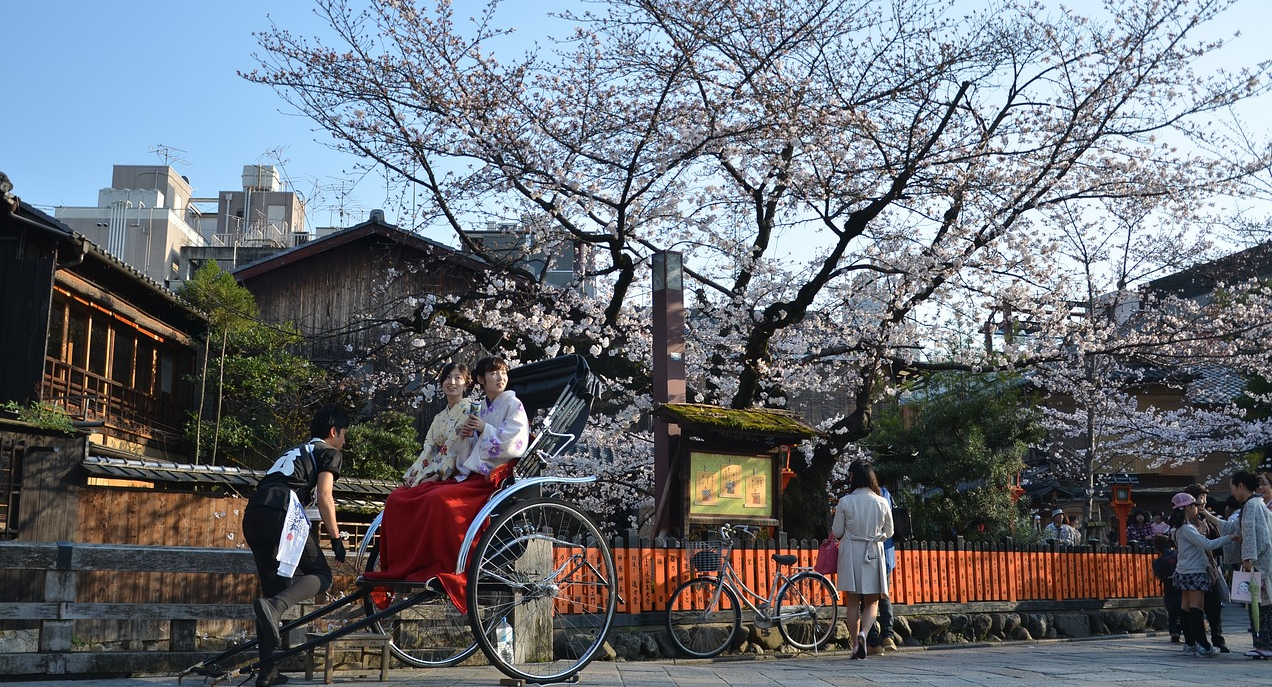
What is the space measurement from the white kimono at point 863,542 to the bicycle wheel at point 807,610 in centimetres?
107

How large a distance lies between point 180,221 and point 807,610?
82.9 feet

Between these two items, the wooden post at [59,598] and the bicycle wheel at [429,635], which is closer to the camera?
the wooden post at [59,598]

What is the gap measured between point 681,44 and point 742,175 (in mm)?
2209

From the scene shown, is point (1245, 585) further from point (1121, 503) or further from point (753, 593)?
point (1121, 503)

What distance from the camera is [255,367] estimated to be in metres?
18.3

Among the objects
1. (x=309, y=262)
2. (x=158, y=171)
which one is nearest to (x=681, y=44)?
(x=309, y=262)

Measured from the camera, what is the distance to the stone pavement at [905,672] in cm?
585

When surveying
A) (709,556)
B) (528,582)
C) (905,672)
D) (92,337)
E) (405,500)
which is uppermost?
(92,337)

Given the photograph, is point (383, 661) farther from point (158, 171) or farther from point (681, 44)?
point (158, 171)

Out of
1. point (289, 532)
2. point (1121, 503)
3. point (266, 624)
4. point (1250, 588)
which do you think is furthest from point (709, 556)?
point (1121, 503)

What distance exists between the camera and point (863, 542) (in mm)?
8578

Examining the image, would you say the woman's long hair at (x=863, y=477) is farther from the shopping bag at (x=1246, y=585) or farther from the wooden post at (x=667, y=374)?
the shopping bag at (x=1246, y=585)

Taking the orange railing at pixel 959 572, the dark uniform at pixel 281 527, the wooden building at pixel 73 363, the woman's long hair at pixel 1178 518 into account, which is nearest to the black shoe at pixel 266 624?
Result: the dark uniform at pixel 281 527

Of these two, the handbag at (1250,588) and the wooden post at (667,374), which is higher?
the wooden post at (667,374)
